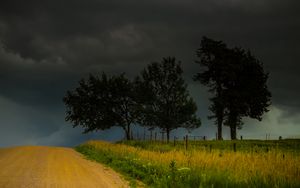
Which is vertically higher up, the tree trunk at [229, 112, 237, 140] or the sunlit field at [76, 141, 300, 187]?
the tree trunk at [229, 112, 237, 140]

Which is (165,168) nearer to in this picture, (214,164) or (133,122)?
(214,164)

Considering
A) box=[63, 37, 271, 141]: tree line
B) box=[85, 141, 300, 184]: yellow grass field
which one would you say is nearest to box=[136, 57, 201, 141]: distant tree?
box=[63, 37, 271, 141]: tree line

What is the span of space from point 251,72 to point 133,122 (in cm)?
2175

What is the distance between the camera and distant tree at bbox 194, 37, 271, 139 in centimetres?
7912

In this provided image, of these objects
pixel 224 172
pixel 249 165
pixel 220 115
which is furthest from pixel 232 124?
pixel 224 172

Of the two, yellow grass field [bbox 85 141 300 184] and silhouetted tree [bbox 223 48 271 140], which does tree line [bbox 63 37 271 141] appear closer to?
silhouetted tree [bbox 223 48 271 140]

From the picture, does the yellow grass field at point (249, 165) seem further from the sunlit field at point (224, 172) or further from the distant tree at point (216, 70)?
the distant tree at point (216, 70)

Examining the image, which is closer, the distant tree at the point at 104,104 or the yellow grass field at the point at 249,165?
the yellow grass field at the point at 249,165

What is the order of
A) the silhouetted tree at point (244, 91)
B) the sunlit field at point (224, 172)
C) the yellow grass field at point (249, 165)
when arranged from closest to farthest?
the sunlit field at point (224, 172)
the yellow grass field at point (249, 165)
the silhouetted tree at point (244, 91)

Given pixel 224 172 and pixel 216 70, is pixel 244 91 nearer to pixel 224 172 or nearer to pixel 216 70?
pixel 216 70

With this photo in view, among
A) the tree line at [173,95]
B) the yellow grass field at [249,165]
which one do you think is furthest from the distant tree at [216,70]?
the yellow grass field at [249,165]

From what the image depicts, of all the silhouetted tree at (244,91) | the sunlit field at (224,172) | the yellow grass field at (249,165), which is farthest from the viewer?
the silhouetted tree at (244,91)

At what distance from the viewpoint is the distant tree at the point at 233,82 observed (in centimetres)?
7912

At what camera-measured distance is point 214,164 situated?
2166 cm
